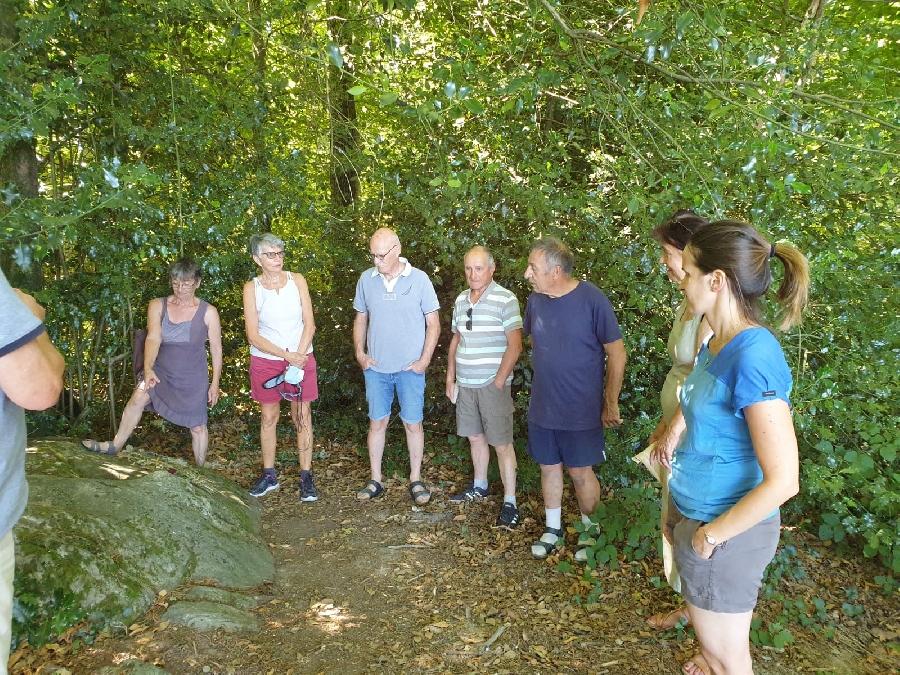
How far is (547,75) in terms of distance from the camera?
397 cm

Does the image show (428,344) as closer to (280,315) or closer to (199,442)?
(280,315)

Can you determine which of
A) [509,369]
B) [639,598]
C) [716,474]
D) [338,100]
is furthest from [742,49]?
[338,100]

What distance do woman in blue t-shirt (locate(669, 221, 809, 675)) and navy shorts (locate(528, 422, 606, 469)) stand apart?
1980 mm

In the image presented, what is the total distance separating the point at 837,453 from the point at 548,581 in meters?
2.07

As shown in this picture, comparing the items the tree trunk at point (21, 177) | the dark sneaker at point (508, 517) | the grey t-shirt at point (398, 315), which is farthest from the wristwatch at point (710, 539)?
the tree trunk at point (21, 177)

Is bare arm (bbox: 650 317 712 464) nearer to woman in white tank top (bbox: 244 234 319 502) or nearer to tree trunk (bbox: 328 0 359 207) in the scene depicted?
woman in white tank top (bbox: 244 234 319 502)

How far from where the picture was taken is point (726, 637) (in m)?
2.23

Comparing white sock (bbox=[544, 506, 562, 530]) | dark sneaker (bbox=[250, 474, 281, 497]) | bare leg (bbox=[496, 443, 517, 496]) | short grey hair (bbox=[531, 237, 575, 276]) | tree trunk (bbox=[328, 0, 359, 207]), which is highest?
tree trunk (bbox=[328, 0, 359, 207])

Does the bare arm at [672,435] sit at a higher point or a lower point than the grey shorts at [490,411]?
higher

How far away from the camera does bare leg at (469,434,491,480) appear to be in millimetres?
5316

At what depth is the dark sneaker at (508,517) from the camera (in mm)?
4922

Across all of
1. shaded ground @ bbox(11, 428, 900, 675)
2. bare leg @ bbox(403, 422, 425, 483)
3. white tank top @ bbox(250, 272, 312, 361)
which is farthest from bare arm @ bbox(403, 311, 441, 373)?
shaded ground @ bbox(11, 428, 900, 675)

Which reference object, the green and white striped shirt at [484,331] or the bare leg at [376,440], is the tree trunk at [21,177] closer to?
the bare leg at [376,440]

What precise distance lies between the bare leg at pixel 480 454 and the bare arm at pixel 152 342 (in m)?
2.59
